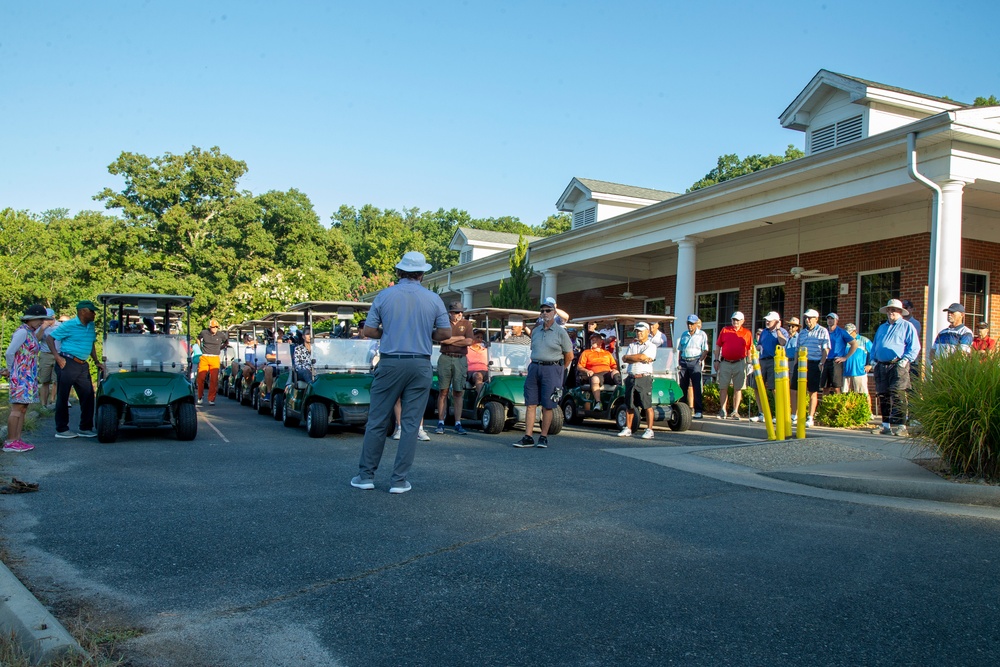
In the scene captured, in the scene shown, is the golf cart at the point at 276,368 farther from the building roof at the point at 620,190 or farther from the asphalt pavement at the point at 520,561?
the building roof at the point at 620,190

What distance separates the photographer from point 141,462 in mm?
7980

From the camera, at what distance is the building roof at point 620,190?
80.6ft

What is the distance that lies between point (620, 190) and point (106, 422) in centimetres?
1861

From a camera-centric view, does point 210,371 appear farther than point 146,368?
Yes

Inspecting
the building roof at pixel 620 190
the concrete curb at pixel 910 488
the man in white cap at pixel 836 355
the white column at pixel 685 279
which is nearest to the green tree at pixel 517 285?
the building roof at pixel 620 190

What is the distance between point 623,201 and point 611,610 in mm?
22032

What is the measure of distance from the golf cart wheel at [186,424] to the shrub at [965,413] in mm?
8014

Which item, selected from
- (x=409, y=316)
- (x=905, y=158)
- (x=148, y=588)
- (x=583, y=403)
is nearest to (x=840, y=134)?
(x=905, y=158)

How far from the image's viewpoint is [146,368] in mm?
11250

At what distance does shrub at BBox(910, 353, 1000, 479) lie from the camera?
652 cm

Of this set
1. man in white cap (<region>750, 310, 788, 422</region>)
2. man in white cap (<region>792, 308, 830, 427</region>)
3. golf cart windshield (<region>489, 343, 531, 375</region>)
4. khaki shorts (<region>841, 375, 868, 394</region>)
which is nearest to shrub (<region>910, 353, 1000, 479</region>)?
man in white cap (<region>750, 310, 788, 422</region>)

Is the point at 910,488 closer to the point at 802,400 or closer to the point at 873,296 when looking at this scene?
the point at 802,400

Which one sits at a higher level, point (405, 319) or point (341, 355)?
point (405, 319)

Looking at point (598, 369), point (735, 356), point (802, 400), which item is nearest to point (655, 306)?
point (735, 356)
